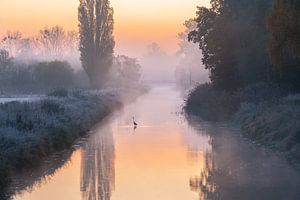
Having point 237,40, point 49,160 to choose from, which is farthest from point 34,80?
point 49,160

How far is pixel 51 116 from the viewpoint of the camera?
27.7 meters

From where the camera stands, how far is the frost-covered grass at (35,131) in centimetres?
1852

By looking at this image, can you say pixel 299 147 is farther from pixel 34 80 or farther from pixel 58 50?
pixel 58 50

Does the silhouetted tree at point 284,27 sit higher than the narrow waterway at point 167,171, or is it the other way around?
the silhouetted tree at point 284,27

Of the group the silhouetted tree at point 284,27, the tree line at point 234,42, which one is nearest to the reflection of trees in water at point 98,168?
the silhouetted tree at point 284,27

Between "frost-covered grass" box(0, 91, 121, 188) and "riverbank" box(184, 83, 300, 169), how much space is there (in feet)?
27.6

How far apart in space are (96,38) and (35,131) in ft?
145

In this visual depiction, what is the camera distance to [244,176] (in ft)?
56.2

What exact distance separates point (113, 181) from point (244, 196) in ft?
13.2

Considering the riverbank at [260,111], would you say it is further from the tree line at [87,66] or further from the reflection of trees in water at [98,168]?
the tree line at [87,66]

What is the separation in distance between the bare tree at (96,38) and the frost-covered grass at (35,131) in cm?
2715

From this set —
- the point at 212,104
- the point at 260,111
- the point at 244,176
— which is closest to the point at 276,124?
the point at 260,111

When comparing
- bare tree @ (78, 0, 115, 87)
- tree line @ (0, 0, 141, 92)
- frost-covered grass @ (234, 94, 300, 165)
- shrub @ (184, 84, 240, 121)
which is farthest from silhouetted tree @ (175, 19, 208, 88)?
frost-covered grass @ (234, 94, 300, 165)

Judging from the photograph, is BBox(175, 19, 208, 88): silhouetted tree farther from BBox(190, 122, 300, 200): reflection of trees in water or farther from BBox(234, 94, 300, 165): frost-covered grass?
BBox(190, 122, 300, 200): reflection of trees in water
